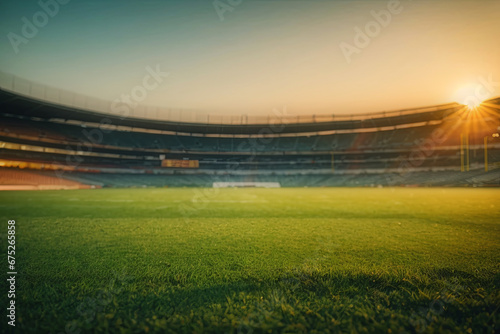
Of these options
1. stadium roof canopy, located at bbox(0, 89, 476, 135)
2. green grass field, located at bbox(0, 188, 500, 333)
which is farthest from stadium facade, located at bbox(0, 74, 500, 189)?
green grass field, located at bbox(0, 188, 500, 333)

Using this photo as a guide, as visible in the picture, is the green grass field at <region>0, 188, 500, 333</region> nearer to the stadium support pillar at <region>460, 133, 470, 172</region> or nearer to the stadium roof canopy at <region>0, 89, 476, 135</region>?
the stadium roof canopy at <region>0, 89, 476, 135</region>

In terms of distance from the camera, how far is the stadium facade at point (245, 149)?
1117 inches

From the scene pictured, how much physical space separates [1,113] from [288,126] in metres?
38.9

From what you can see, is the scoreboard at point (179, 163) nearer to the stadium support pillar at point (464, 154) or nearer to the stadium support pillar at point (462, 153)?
the stadium support pillar at point (462, 153)

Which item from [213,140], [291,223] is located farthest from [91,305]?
→ [213,140]

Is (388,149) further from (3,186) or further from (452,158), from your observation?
(3,186)

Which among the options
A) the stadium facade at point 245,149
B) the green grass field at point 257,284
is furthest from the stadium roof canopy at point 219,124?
the green grass field at point 257,284

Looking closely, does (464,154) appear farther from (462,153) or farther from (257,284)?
(257,284)

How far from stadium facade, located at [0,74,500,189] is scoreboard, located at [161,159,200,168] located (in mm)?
180

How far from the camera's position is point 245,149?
4231 cm

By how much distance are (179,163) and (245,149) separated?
12420 mm

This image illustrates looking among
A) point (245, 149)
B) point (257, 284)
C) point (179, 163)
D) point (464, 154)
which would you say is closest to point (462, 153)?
point (464, 154)

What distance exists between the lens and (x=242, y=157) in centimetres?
4244

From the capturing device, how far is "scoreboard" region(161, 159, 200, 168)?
4016 centimetres
